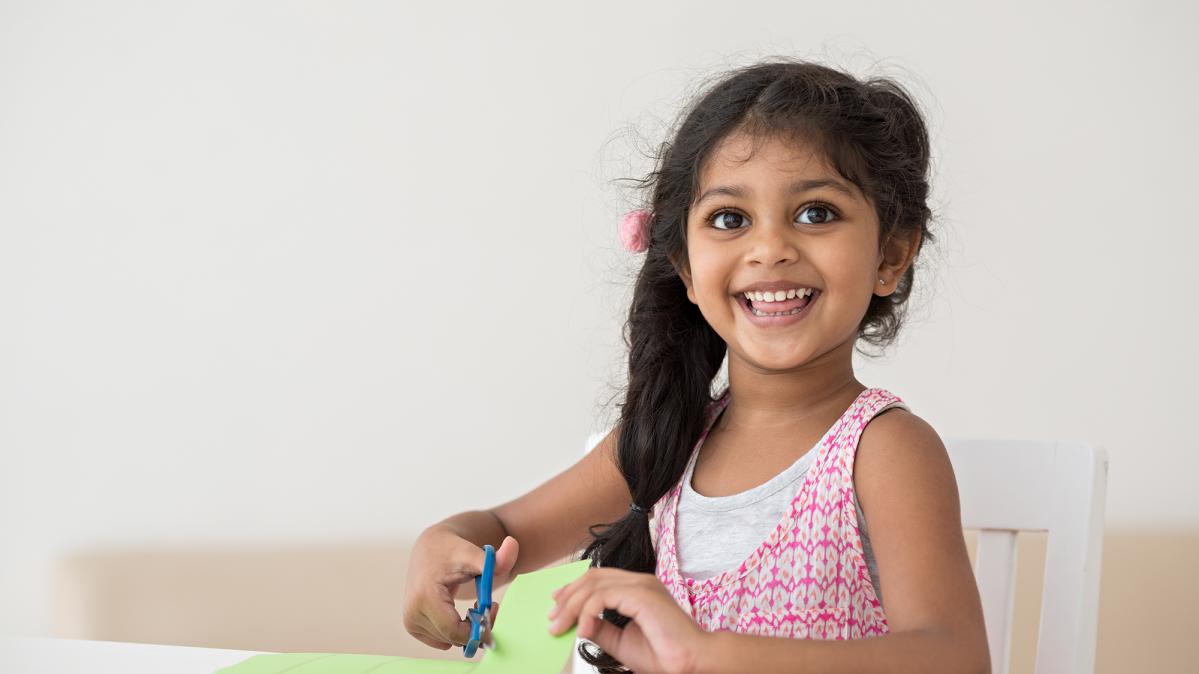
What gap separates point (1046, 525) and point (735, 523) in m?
0.27

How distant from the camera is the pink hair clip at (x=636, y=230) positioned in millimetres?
1034

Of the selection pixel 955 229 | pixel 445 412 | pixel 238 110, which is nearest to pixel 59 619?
pixel 445 412

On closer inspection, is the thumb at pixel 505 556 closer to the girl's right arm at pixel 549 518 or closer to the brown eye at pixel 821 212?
the girl's right arm at pixel 549 518

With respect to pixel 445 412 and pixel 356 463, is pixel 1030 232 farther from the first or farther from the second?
pixel 356 463

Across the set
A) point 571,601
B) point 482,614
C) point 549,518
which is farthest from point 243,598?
point 571,601

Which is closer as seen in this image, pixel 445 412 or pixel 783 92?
pixel 783 92

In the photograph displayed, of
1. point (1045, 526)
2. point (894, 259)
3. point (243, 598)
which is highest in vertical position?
point (894, 259)

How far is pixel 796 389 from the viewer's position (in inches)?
37.5

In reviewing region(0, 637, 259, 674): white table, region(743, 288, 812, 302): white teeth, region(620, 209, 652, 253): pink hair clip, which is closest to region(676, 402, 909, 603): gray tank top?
region(743, 288, 812, 302): white teeth

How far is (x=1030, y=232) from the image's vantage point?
5.70 feet

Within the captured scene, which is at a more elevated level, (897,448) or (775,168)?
(775,168)

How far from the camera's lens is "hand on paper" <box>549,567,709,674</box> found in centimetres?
64

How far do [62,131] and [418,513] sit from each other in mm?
820

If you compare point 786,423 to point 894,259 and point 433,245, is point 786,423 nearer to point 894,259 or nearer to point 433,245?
point 894,259
